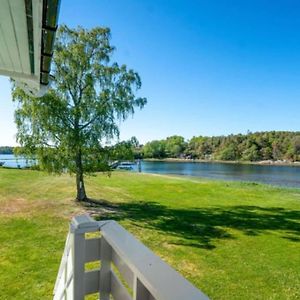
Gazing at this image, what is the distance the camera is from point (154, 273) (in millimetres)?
956

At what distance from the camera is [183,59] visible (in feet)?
59.2

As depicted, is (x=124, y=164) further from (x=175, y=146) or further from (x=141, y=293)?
(x=175, y=146)

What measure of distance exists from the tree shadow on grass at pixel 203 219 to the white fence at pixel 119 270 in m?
5.14

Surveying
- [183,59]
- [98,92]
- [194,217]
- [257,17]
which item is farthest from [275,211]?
[183,59]

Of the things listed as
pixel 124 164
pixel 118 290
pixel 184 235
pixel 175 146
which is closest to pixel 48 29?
pixel 118 290

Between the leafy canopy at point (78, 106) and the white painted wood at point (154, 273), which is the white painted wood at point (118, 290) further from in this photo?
the leafy canopy at point (78, 106)

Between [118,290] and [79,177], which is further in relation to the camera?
[79,177]

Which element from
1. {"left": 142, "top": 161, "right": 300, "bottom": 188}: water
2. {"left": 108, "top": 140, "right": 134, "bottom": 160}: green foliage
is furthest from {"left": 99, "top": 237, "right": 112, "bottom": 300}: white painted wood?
{"left": 142, "top": 161, "right": 300, "bottom": 188}: water

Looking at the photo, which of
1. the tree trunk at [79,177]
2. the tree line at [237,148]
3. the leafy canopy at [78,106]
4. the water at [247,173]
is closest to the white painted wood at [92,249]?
the leafy canopy at [78,106]

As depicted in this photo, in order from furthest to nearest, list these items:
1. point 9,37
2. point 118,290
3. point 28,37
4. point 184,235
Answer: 1. point 184,235
2. point 9,37
3. point 28,37
4. point 118,290

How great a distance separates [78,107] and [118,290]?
28.4ft

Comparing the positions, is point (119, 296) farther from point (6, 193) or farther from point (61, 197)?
point (6, 193)

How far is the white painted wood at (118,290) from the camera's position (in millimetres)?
1437

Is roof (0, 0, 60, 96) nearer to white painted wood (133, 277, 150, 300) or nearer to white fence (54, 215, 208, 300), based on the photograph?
white fence (54, 215, 208, 300)
